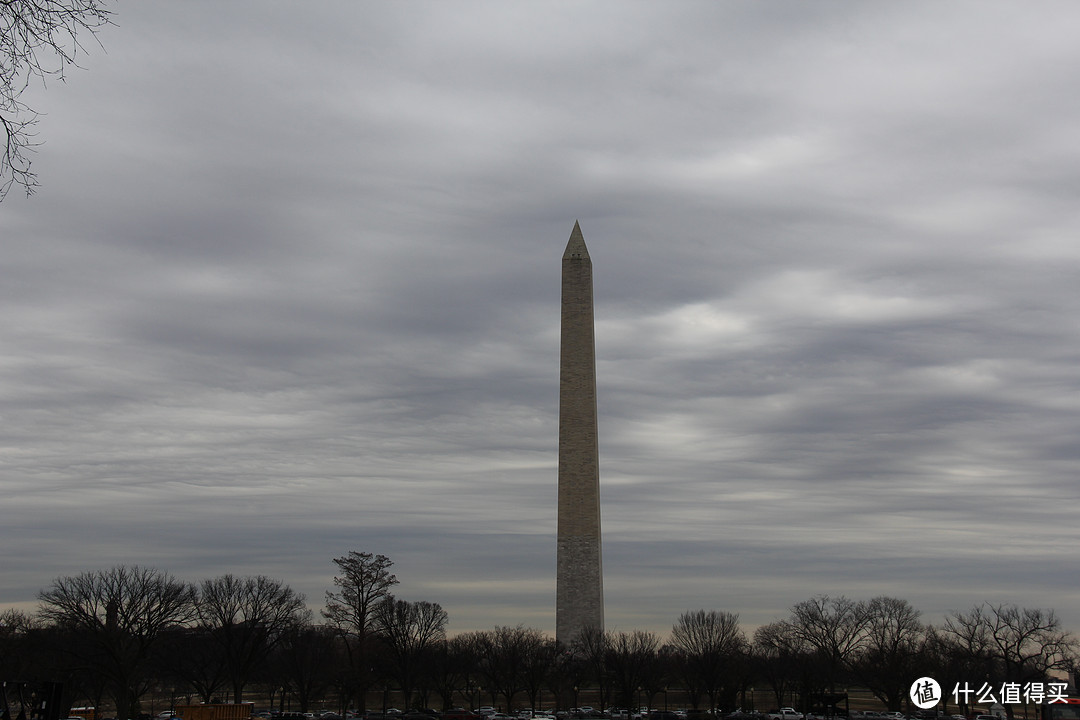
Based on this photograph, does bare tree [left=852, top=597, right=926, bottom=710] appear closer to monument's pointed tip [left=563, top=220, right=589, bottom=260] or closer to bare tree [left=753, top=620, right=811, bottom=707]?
bare tree [left=753, top=620, right=811, bottom=707]

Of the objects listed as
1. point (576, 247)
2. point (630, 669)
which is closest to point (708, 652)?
point (630, 669)

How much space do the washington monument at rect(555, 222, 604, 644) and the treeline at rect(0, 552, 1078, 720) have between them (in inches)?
95.6

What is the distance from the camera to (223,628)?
5984cm

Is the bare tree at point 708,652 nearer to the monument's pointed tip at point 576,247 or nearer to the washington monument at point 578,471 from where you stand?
the washington monument at point 578,471

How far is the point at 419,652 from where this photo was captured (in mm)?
66062

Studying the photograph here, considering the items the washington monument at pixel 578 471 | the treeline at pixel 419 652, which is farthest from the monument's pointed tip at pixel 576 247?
the treeline at pixel 419 652

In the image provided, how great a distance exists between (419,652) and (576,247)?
28809 millimetres

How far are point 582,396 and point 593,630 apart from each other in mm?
14557

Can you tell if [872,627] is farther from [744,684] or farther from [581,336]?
[581,336]

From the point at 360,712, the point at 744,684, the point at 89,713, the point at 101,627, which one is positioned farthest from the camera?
the point at 744,684

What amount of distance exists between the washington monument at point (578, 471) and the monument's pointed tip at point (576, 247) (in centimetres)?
92

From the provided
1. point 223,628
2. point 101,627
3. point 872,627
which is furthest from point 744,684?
point 101,627

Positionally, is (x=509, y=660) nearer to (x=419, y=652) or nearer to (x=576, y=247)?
(x=419, y=652)

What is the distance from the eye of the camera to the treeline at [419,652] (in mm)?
58125
